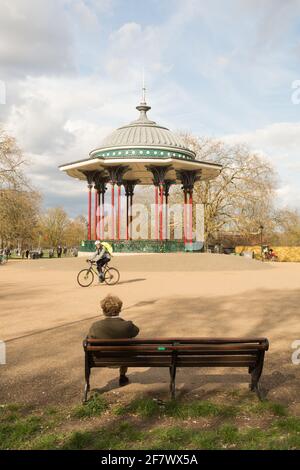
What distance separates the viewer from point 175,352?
494 cm

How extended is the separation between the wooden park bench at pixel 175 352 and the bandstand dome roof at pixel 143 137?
30.3 meters

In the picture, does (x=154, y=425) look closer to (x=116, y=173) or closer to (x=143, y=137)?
(x=116, y=173)

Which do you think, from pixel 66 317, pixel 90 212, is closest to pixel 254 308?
pixel 66 317

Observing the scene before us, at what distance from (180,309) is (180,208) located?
3898 centimetres

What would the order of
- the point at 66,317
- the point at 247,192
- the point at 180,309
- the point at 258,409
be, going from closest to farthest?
the point at 258,409, the point at 66,317, the point at 180,309, the point at 247,192

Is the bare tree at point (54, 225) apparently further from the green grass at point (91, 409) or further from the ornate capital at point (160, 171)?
the green grass at point (91, 409)

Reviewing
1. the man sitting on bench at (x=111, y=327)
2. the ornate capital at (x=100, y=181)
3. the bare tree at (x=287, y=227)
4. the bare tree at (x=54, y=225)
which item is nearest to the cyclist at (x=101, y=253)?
the man sitting on bench at (x=111, y=327)

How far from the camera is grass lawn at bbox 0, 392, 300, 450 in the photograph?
388cm

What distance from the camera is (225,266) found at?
90.3 feet

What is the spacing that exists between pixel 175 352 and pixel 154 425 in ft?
2.83
